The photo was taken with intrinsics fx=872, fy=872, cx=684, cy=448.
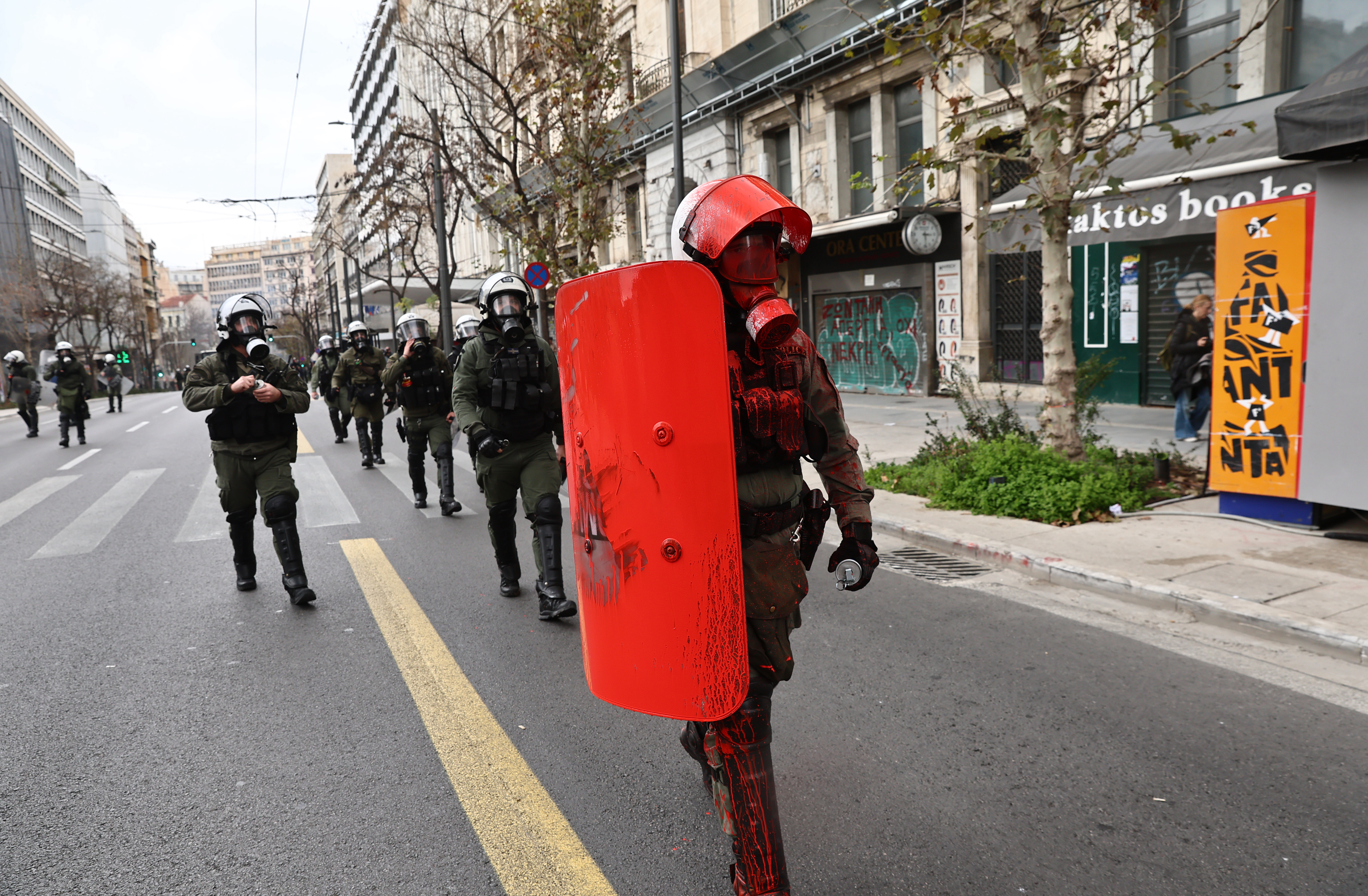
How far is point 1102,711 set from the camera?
3.48 m

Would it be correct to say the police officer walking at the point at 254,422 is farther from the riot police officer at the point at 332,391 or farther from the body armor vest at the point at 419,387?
the riot police officer at the point at 332,391

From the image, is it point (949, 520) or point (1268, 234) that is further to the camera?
point (949, 520)

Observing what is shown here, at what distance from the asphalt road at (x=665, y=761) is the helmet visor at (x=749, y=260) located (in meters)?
1.65

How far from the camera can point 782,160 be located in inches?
842

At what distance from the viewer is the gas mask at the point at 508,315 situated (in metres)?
5.18

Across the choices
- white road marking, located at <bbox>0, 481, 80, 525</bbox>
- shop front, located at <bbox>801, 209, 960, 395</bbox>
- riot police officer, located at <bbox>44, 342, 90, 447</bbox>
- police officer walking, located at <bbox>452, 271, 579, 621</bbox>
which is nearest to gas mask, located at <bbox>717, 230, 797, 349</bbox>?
police officer walking, located at <bbox>452, 271, 579, 621</bbox>

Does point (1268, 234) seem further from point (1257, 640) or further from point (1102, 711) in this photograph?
point (1102, 711)

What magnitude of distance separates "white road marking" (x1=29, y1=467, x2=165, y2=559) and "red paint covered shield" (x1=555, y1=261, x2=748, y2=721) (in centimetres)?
676

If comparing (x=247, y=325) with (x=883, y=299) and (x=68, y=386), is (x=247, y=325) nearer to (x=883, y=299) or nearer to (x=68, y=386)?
(x=68, y=386)

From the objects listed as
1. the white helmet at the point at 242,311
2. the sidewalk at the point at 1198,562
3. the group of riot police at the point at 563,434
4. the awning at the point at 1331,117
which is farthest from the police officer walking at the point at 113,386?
the awning at the point at 1331,117

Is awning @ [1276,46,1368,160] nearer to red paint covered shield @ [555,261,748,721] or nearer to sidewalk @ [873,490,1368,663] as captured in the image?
sidewalk @ [873,490,1368,663]

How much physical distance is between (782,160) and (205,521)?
16.7 m

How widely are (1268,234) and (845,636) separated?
14.0 feet

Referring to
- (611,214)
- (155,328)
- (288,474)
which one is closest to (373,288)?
(611,214)
